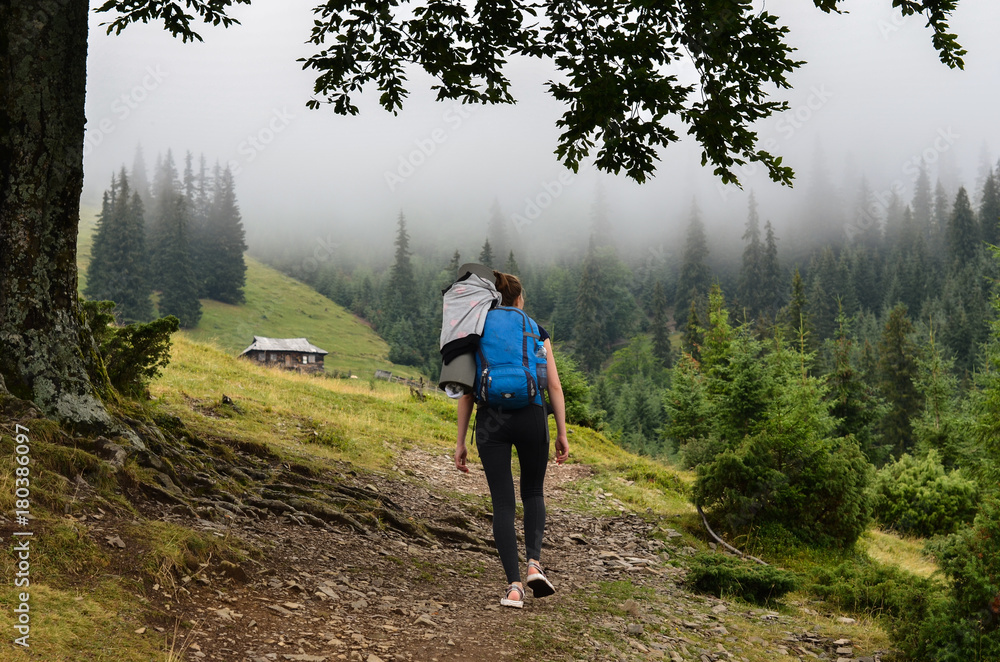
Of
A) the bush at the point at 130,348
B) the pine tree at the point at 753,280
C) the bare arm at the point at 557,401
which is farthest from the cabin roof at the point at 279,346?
the pine tree at the point at 753,280

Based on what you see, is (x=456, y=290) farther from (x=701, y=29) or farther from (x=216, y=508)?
(x=701, y=29)

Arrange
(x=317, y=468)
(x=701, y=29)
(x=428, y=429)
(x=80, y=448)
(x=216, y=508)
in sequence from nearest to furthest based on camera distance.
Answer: (x=80, y=448)
(x=216, y=508)
(x=701, y=29)
(x=317, y=468)
(x=428, y=429)

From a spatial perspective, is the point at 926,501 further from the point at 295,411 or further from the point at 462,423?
the point at 462,423

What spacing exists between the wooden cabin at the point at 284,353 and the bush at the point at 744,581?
212 feet

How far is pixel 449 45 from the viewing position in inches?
333

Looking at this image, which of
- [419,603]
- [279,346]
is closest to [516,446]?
[419,603]

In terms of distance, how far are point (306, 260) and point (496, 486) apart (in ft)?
621

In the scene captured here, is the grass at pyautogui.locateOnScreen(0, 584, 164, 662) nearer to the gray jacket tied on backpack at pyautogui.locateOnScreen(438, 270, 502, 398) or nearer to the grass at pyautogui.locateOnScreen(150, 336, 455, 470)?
the gray jacket tied on backpack at pyautogui.locateOnScreen(438, 270, 502, 398)

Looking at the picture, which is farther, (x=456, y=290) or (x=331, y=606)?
(x=456, y=290)

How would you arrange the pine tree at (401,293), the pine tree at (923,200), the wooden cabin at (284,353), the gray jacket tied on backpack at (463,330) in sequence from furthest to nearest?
the pine tree at (923,200) → the pine tree at (401,293) → the wooden cabin at (284,353) → the gray jacket tied on backpack at (463,330)

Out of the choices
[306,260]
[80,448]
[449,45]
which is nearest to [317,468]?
[80,448]

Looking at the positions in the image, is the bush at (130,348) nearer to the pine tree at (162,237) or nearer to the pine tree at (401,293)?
the pine tree at (162,237)

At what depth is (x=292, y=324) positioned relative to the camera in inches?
4055

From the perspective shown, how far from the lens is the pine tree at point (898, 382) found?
170 ft
